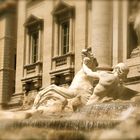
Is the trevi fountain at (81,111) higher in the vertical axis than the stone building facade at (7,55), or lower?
lower

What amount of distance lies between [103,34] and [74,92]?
12.8ft

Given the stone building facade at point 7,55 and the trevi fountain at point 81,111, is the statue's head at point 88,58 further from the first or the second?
the stone building facade at point 7,55

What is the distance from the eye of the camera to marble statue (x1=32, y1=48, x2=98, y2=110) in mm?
16188

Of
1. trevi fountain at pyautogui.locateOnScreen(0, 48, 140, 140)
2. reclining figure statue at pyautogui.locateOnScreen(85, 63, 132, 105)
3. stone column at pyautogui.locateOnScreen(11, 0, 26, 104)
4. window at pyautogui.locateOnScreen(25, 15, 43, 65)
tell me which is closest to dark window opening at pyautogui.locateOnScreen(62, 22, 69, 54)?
A: window at pyautogui.locateOnScreen(25, 15, 43, 65)

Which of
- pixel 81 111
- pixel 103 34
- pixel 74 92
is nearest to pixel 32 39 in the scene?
pixel 103 34

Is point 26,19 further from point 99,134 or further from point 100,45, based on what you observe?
point 99,134

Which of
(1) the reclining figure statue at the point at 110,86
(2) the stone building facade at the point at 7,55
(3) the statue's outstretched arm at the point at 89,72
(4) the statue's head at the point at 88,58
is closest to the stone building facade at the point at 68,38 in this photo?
(2) the stone building facade at the point at 7,55

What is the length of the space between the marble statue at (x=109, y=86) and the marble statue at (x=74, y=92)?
0.47m

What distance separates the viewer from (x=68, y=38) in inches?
984

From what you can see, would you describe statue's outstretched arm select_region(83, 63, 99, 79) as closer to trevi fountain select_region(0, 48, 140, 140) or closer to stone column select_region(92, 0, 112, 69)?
trevi fountain select_region(0, 48, 140, 140)

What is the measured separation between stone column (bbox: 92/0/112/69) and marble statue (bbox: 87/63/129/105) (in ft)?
11.0

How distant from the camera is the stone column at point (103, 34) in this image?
1962 cm

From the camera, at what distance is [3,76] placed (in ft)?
94.1

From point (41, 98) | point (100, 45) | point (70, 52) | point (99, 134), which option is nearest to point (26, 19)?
point (70, 52)
